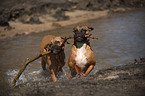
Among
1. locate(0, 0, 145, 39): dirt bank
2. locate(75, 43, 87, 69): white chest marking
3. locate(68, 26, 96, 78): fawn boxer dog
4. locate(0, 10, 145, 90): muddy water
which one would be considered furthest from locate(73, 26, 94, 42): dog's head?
locate(0, 0, 145, 39): dirt bank

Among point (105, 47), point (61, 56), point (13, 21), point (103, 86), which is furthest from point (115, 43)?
point (13, 21)

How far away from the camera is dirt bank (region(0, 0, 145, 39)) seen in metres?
14.4

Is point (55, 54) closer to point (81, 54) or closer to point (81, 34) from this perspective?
point (81, 54)

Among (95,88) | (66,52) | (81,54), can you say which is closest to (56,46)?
(81,54)

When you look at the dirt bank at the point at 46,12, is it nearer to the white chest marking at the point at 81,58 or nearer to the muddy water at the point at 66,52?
the muddy water at the point at 66,52

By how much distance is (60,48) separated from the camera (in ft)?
16.0

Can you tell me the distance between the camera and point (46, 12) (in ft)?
66.3

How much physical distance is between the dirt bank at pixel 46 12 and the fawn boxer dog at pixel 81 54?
837 centimetres

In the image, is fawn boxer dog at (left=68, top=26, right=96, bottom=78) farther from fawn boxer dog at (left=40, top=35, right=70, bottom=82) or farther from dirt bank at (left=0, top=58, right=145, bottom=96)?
dirt bank at (left=0, top=58, right=145, bottom=96)

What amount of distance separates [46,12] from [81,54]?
16254mm

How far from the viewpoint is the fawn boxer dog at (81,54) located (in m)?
4.67

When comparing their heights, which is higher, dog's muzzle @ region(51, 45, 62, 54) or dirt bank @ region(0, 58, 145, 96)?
dog's muzzle @ region(51, 45, 62, 54)

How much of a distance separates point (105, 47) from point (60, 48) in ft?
15.7

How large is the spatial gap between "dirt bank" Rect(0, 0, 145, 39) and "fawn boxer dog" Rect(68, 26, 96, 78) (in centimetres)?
837
